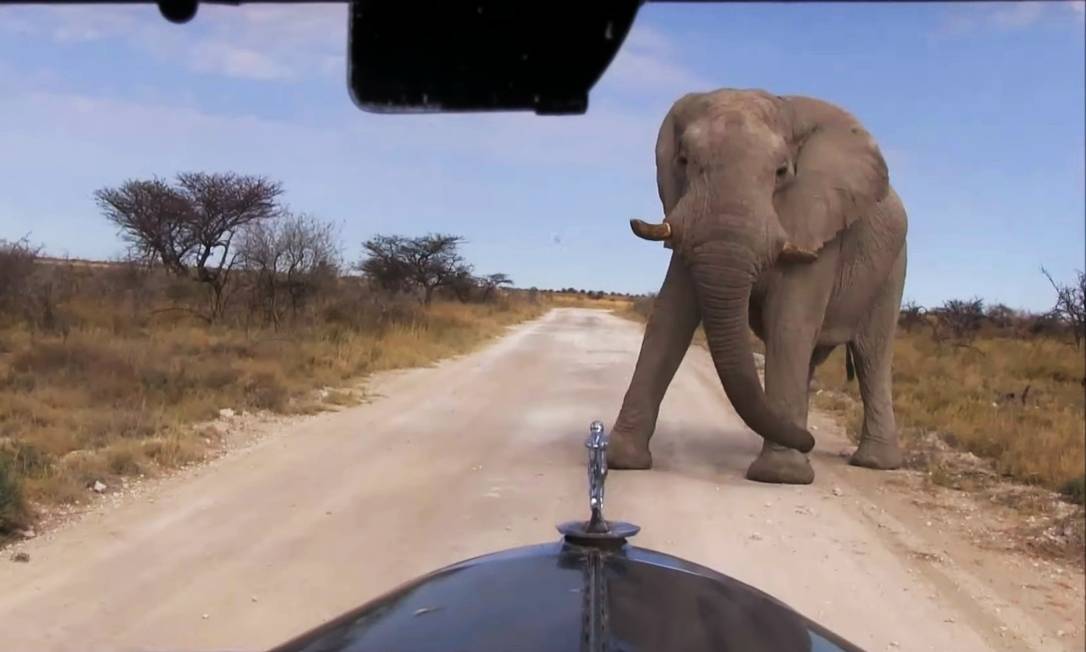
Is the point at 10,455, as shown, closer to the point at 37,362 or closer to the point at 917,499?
the point at 37,362

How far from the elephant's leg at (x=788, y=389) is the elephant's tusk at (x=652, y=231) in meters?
1.53

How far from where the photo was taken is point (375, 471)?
10.3 m

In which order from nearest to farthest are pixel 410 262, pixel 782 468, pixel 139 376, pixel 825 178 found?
pixel 782 468, pixel 825 178, pixel 139 376, pixel 410 262

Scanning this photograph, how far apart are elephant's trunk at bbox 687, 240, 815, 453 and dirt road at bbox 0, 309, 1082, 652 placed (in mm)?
575

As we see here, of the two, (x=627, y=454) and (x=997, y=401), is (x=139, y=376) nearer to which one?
(x=627, y=454)

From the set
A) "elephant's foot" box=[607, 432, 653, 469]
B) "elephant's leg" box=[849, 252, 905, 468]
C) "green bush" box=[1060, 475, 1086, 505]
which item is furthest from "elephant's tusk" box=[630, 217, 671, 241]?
"green bush" box=[1060, 475, 1086, 505]

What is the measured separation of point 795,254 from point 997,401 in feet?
29.5

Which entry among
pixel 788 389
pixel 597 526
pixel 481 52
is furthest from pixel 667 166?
pixel 597 526

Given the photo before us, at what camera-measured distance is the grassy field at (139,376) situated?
9.70 meters

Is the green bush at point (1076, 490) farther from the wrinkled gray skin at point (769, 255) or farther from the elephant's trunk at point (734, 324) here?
the elephant's trunk at point (734, 324)

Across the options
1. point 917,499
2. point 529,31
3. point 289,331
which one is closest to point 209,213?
point 289,331

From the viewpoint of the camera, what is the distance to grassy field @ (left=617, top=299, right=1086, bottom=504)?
1168 cm

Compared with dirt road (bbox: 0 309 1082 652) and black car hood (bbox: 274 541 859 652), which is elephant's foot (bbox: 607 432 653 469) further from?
→ black car hood (bbox: 274 541 859 652)

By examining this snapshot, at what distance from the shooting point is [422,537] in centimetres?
793
